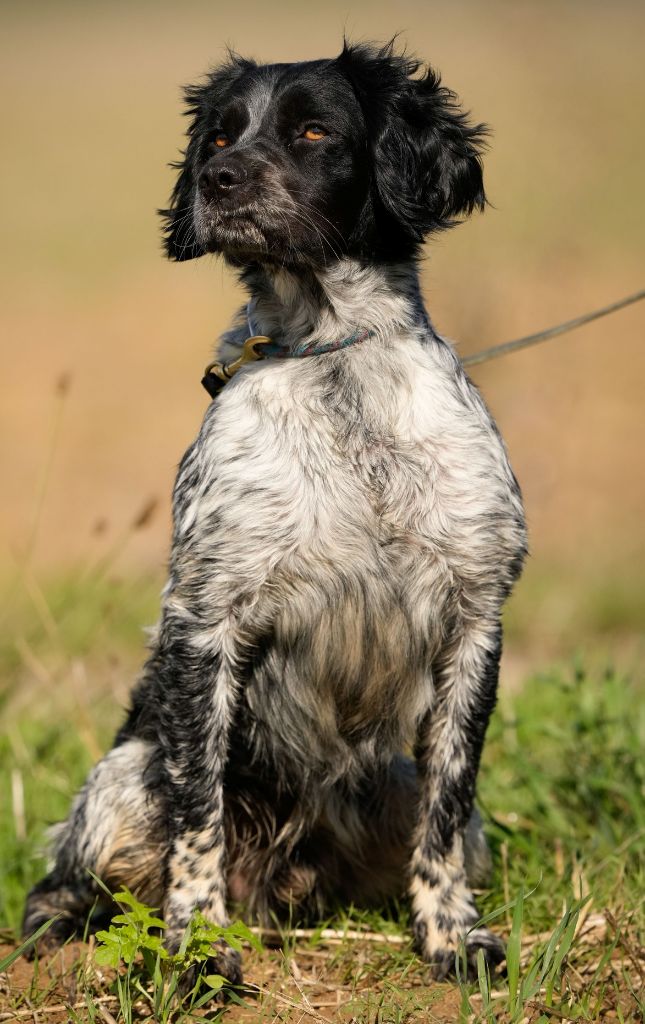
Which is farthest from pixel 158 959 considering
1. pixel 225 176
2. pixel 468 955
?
pixel 225 176

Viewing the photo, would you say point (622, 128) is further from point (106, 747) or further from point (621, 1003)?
point (621, 1003)

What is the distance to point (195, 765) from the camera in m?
3.03

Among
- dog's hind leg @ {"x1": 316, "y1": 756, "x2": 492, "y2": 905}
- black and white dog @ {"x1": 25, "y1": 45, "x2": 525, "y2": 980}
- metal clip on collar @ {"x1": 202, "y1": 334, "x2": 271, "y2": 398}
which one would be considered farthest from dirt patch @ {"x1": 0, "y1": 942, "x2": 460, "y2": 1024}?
metal clip on collar @ {"x1": 202, "y1": 334, "x2": 271, "y2": 398}

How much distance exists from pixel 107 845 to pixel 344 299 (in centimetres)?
156

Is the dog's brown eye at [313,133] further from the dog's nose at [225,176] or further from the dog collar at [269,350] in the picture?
the dog collar at [269,350]

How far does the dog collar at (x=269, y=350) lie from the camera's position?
10.5 ft

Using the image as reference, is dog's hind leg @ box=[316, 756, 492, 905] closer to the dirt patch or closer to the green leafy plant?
the dirt patch

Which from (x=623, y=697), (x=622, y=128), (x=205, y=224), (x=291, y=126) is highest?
(x=622, y=128)

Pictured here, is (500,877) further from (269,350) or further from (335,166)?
(335,166)

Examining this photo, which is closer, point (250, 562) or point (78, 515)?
point (250, 562)

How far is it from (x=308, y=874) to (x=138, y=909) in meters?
0.84

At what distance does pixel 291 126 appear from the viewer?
125 inches

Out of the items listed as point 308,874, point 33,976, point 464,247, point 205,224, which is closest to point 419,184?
point 205,224

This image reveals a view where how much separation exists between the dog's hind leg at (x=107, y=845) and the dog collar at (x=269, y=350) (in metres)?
1.02
